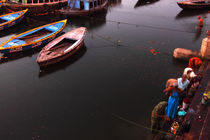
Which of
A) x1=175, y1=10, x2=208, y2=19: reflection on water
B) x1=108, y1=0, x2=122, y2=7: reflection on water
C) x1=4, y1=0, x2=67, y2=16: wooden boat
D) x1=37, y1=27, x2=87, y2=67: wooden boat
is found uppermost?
x1=108, y1=0, x2=122, y2=7: reflection on water

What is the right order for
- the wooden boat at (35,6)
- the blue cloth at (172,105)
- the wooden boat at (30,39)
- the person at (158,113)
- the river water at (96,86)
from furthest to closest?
1. the wooden boat at (35,6)
2. the wooden boat at (30,39)
3. the river water at (96,86)
4. the person at (158,113)
5. the blue cloth at (172,105)

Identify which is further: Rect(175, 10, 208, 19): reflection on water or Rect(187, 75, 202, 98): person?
Rect(175, 10, 208, 19): reflection on water

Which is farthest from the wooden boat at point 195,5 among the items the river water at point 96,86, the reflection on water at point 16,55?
the reflection on water at point 16,55

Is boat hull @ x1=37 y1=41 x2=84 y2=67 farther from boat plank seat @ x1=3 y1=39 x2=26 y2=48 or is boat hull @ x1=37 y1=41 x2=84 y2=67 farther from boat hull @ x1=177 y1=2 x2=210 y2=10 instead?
boat hull @ x1=177 y1=2 x2=210 y2=10

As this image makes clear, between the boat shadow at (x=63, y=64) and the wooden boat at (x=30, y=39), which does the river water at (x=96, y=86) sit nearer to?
the boat shadow at (x=63, y=64)

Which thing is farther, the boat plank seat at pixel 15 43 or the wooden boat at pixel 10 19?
the wooden boat at pixel 10 19

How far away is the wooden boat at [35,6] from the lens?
25703 millimetres

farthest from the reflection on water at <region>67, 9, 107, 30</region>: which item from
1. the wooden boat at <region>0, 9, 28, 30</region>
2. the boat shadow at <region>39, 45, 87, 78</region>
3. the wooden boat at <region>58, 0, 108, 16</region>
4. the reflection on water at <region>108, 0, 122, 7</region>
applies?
the boat shadow at <region>39, 45, 87, 78</region>

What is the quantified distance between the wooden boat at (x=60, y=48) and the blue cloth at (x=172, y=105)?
9.80 metres

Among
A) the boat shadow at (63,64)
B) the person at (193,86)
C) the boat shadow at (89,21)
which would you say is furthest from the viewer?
the boat shadow at (89,21)

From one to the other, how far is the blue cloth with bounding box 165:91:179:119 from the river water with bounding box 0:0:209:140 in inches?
76.3

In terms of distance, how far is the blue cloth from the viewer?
7300mm

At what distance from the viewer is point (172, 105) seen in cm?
749

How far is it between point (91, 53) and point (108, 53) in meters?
1.65
